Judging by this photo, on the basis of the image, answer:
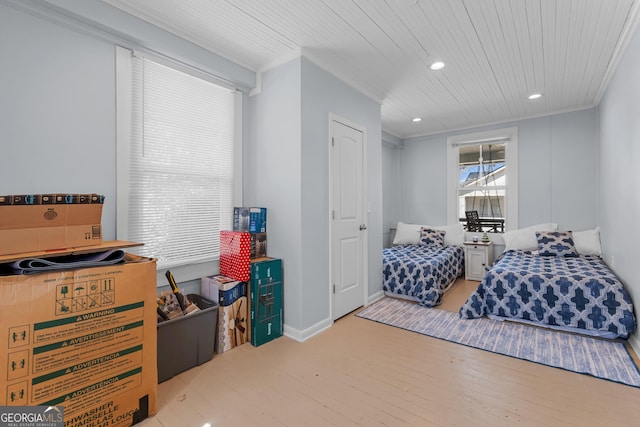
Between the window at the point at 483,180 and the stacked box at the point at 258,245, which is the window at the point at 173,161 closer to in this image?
the stacked box at the point at 258,245

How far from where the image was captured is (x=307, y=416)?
1735 mm

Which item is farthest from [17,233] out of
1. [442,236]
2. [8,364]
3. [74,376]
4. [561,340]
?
[442,236]

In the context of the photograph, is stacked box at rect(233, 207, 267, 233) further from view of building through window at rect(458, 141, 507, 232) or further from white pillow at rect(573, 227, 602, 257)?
white pillow at rect(573, 227, 602, 257)

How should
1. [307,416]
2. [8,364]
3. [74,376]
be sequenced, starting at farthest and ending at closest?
[307,416] → [74,376] → [8,364]

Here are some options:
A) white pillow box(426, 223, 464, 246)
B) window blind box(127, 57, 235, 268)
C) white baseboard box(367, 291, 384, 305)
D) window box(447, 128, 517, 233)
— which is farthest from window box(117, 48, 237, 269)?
window box(447, 128, 517, 233)

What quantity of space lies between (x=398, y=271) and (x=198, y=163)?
8.79 ft

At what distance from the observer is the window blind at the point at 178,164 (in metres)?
2.35

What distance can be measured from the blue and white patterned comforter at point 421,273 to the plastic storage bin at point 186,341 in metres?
2.31

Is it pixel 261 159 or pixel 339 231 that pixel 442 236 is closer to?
pixel 339 231

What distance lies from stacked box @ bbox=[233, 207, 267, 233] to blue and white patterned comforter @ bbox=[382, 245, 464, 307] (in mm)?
1887

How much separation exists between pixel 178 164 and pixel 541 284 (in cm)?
363

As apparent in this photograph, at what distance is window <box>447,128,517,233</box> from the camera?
4.96 meters

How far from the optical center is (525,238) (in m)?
4.51

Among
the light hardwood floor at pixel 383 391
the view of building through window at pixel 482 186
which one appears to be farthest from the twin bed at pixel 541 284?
the light hardwood floor at pixel 383 391
